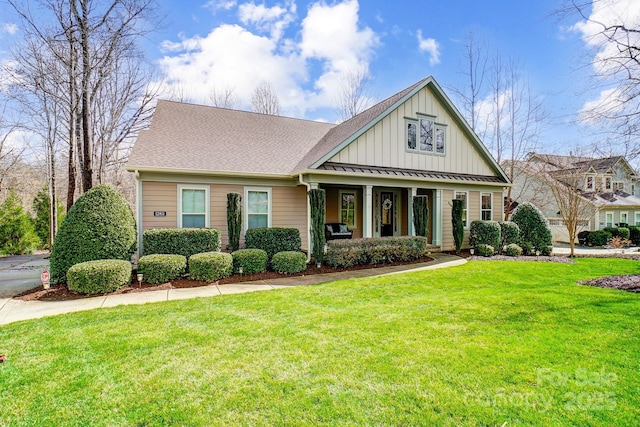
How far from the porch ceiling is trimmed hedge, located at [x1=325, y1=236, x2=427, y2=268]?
7.74ft

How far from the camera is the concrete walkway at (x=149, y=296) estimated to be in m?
→ 5.56

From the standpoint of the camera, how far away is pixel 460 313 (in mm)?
5066

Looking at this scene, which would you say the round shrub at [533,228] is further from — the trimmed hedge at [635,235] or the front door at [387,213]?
the trimmed hedge at [635,235]

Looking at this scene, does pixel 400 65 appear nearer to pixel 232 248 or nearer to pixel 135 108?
pixel 232 248

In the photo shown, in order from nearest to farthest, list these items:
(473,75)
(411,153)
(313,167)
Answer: (313,167)
(411,153)
(473,75)

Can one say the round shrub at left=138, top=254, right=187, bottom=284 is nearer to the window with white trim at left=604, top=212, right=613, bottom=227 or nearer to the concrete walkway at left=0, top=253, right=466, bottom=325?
the concrete walkway at left=0, top=253, right=466, bottom=325

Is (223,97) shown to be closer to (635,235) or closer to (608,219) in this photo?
(608,219)

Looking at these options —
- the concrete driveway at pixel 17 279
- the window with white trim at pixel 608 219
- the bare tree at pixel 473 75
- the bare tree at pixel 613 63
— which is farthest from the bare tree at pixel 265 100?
the window with white trim at pixel 608 219

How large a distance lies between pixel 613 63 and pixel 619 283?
5.47 m

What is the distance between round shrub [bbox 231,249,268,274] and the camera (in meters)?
8.50

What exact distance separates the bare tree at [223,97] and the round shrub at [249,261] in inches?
750

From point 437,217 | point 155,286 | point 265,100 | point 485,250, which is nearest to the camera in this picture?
point 155,286

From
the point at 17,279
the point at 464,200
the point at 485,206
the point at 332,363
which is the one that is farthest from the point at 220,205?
the point at 485,206

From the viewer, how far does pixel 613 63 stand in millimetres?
7828
